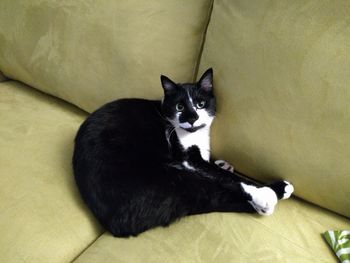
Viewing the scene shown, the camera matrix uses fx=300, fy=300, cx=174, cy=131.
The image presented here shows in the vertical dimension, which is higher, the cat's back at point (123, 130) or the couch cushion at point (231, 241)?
the cat's back at point (123, 130)

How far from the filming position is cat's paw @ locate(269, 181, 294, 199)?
2.82 ft

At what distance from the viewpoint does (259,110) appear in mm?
845

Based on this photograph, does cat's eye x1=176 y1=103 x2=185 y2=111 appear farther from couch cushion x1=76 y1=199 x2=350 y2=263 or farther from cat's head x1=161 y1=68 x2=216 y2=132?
couch cushion x1=76 y1=199 x2=350 y2=263

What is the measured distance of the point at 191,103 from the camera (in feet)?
3.17

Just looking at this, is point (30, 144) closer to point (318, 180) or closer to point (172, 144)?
point (172, 144)

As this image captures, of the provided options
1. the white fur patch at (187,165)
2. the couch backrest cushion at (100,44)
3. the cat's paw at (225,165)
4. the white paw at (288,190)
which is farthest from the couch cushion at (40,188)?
the white paw at (288,190)

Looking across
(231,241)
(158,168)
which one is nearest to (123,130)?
(158,168)

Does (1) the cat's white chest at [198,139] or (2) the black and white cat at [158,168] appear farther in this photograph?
(1) the cat's white chest at [198,139]

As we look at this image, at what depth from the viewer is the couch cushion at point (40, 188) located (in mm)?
805

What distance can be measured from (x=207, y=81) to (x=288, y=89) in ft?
0.80

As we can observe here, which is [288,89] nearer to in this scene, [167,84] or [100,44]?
[167,84]

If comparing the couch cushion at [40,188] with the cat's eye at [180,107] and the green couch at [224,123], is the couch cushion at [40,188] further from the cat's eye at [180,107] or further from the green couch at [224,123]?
the cat's eye at [180,107]

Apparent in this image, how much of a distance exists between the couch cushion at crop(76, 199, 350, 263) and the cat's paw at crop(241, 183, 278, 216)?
0.08 ft

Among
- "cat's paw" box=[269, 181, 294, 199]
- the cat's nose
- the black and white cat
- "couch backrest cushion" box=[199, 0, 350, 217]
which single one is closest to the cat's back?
the black and white cat
